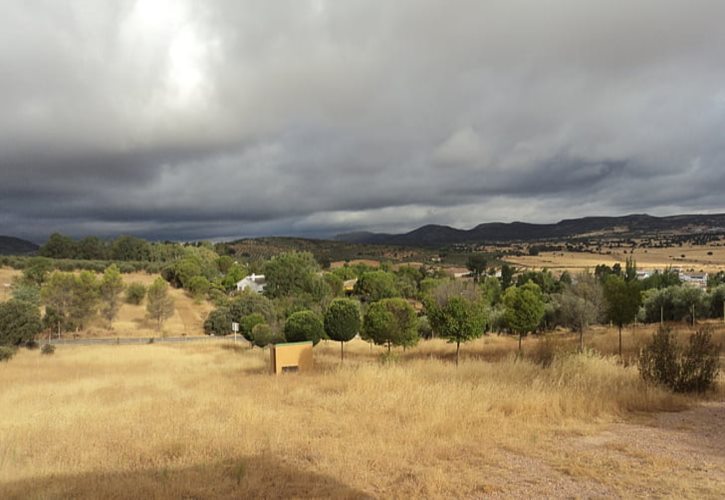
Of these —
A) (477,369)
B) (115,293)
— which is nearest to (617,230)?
(115,293)

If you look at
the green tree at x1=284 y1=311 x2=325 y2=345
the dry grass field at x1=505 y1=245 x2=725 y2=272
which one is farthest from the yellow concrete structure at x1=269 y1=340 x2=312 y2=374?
the dry grass field at x1=505 y1=245 x2=725 y2=272

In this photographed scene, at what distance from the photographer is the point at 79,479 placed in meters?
6.11

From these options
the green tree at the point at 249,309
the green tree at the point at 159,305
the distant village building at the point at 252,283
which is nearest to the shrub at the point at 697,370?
the green tree at the point at 249,309

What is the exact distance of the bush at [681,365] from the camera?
10344mm

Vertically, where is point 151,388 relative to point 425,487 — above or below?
below

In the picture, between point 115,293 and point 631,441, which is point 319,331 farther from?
point 115,293

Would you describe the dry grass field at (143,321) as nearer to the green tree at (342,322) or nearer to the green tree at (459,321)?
the green tree at (342,322)

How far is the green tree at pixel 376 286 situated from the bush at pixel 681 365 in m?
57.1

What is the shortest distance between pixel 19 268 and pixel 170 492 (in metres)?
83.9

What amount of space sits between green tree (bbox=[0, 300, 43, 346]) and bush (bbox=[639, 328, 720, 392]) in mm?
33890

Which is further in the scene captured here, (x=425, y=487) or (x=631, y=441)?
(x=631, y=441)

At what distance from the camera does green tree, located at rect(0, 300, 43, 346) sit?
29672 millimetres

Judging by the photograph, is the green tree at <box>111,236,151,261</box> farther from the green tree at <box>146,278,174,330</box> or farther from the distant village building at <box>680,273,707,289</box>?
the distant village building at <box>680,273,707,289</box>

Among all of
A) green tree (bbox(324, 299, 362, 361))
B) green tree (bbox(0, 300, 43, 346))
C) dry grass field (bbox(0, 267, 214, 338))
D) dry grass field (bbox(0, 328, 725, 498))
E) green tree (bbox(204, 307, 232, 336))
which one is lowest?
dry grass field (bbox(0, 267, 214, 338))
